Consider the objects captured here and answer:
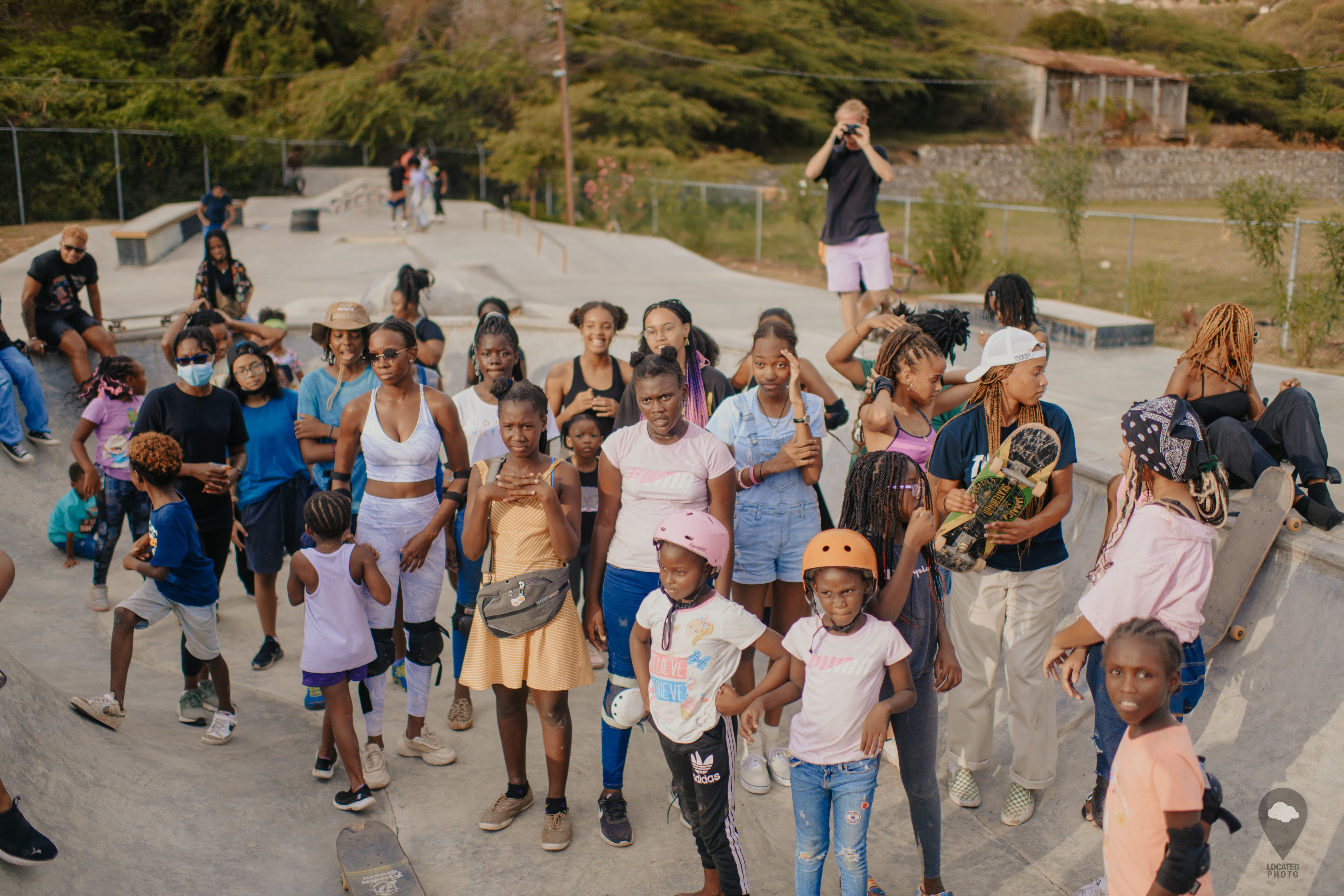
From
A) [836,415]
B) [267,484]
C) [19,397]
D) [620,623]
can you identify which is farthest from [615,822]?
[19,397]

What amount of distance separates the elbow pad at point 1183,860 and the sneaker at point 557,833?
229cm

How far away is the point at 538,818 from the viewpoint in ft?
13.5

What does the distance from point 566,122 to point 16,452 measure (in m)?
23.8

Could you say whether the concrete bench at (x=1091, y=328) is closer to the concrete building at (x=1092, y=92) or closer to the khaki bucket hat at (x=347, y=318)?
the khaki bucket hat at (x=347, y=318)

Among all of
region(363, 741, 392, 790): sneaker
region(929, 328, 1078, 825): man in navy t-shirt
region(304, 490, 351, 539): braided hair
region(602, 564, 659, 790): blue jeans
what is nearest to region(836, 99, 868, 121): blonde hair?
region(929, 328, 1078, 825): man in navy t-shirt

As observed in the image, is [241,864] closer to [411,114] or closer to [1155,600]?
[1155,600]

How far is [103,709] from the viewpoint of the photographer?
4199 millimetres

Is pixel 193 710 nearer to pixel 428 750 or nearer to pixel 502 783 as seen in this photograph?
pixel 428 750

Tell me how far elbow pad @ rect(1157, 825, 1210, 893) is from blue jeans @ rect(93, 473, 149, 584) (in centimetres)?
599

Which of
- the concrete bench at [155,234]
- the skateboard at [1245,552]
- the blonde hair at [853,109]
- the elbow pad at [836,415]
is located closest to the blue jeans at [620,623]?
the elbow pad at [836,415]

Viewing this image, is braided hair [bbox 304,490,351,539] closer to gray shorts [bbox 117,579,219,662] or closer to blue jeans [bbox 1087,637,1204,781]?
gray shorts [bbox 117,579,219,662]

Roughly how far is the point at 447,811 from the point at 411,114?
34288 mm

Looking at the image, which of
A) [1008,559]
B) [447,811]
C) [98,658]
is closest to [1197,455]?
[1008,559]

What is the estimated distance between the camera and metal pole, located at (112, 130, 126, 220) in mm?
24938
